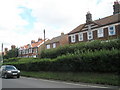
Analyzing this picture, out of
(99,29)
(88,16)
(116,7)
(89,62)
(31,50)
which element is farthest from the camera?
(31,50)

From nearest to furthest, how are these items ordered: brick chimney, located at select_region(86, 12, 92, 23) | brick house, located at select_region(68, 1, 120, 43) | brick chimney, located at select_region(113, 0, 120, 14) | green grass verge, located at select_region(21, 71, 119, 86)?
green grass verge, located at select_region(21, 71, 119, 86)
brick house, located at select_region(68, 1, 120, 43)
brick chimney, located at select_region(113, 0, 120, 14)
brick chimney, located at select_region(86, 12, 92, 23)

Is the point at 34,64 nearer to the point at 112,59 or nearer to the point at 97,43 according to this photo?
the point at 97,43

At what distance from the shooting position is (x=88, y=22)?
3669cm

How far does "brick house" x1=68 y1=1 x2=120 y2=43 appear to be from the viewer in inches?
1222

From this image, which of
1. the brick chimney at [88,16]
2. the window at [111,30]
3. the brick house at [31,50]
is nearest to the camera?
the window at [111,30]

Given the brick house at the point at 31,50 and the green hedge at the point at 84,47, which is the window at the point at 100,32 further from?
the brick house at the point at 31,50

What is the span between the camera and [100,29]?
3391cm

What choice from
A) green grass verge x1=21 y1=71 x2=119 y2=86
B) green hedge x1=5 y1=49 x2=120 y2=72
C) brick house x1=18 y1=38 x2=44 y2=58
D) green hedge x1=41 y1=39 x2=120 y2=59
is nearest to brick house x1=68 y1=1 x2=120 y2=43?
green hedge x1=41 y1=39 x2=120 y2=59

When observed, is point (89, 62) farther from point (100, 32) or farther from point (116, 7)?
point (116, 7)

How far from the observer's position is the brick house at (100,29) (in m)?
31.0

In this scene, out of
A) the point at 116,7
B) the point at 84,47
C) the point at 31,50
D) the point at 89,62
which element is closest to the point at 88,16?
the point at 116,7

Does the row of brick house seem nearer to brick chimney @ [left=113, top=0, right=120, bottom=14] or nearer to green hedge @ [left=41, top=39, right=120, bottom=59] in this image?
brick chimney @ [left=113, top=0, right=120, bottom=14]

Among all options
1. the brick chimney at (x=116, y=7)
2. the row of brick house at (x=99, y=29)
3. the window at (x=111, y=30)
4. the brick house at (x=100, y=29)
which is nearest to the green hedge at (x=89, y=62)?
the row of brick house at (x=99, y=29)

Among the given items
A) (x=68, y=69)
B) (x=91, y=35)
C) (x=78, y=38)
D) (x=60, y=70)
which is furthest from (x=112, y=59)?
(x=78, y=38)
